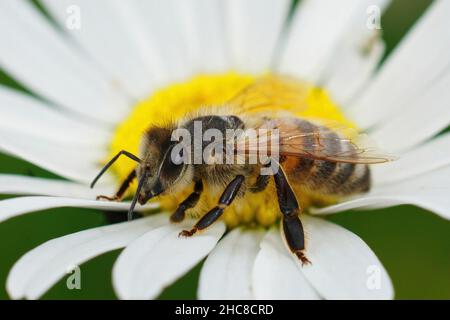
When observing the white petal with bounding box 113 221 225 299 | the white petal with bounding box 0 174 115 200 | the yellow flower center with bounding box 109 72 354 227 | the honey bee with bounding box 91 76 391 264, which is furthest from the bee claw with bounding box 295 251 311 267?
the white petal with bounding box 0 174 115 200

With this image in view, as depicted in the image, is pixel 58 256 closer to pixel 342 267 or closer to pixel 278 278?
pixel 278 278

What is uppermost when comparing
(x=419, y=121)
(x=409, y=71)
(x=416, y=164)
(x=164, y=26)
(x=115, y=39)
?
(x=164, y=26)

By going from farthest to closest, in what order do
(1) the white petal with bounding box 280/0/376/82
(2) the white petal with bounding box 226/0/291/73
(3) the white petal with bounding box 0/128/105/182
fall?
1. (2) the white petal with bounding box 226/0/291/73
2. (1) the white petal with bounding box 280/0/376/82
3. (3) the white petal with bounding box 0/128/105/182

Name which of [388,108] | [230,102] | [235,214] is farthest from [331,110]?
[235,214]

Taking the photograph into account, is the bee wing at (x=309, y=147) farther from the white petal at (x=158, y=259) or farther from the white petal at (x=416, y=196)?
the white petal at (x=158, y=259)

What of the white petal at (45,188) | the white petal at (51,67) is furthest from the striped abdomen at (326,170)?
the white petal at (51,67)

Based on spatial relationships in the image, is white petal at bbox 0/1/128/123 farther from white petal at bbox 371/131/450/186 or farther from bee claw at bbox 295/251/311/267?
bee claw at bbox 295/251/311/267

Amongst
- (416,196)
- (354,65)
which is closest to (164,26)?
(354,65)
